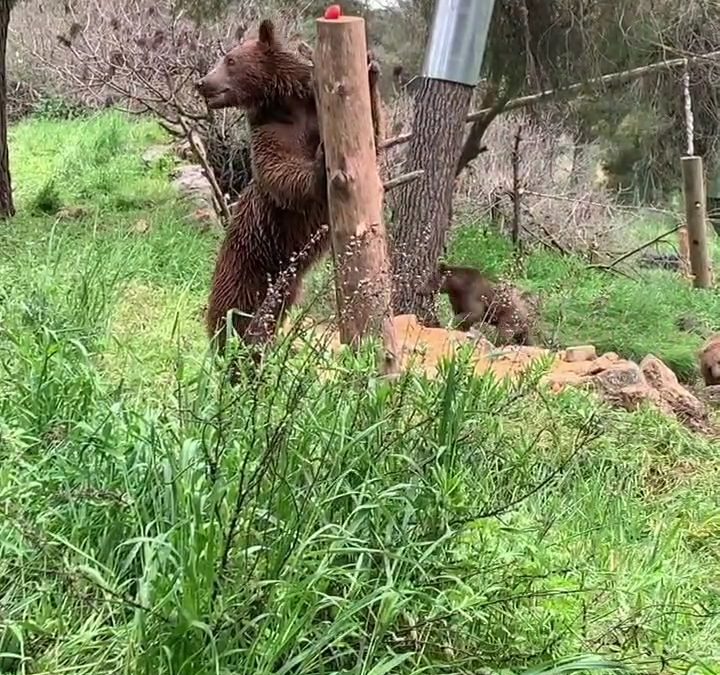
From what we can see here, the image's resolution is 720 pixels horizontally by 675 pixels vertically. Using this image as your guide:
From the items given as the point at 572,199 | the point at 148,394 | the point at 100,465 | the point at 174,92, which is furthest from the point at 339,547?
the point at 572,199

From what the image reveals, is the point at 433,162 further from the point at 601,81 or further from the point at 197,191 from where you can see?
the point at 197,191

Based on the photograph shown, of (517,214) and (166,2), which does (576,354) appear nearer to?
(517,214)

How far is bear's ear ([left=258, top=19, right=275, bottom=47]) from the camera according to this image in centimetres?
447

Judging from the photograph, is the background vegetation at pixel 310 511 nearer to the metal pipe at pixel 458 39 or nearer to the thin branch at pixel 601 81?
the metal pipe at pixel 458 39

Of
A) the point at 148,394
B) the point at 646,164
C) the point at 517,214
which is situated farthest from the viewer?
the point at 646,164

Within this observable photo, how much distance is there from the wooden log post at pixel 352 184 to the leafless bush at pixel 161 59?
534cm

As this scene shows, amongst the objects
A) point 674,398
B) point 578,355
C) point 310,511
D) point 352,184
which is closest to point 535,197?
point 578,355

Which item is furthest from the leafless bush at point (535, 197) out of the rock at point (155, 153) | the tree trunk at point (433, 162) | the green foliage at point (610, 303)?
the tree trunk at point (433, 162)

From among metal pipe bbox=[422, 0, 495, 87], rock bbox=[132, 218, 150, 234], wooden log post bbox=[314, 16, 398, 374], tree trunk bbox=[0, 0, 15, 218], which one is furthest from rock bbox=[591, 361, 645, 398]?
tree trunk bbox=[0, 0, 15, 218]

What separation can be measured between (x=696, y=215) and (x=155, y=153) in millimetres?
6889

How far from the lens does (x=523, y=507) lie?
3.34m

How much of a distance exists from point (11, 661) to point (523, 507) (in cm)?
170

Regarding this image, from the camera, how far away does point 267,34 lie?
177 inches

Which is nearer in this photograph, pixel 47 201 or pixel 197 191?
pixel 47 201
